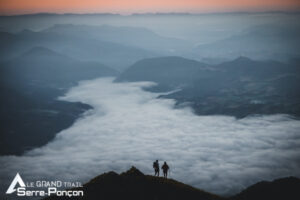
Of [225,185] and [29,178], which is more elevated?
[29,178]

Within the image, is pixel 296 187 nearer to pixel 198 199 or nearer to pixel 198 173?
pixel 198 199

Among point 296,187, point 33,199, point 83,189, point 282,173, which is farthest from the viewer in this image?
point 282,173

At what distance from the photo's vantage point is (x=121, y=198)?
3925 cm

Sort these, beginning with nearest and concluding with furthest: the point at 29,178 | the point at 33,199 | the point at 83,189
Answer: the point at 83,189
the point at 33,199
the point at 29,178

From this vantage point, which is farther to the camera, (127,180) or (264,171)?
(264,171)

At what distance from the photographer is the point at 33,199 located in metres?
163

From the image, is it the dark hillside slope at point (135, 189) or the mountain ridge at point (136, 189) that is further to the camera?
the mountain ridge at point (136, 189)

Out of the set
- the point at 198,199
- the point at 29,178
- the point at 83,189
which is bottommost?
the point at 198,199

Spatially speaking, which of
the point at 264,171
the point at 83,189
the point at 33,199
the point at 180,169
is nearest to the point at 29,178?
the point at 33,199

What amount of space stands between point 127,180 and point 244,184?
14090cm

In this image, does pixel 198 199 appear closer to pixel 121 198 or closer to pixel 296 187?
pixel 121 198

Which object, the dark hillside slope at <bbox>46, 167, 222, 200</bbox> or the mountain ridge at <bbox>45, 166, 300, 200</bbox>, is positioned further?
the mountain ridge at <bbox>45, 166, 300, 200</bbox>

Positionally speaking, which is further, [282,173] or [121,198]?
[282,173]

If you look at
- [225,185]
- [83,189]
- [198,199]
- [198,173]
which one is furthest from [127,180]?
[198,173]
